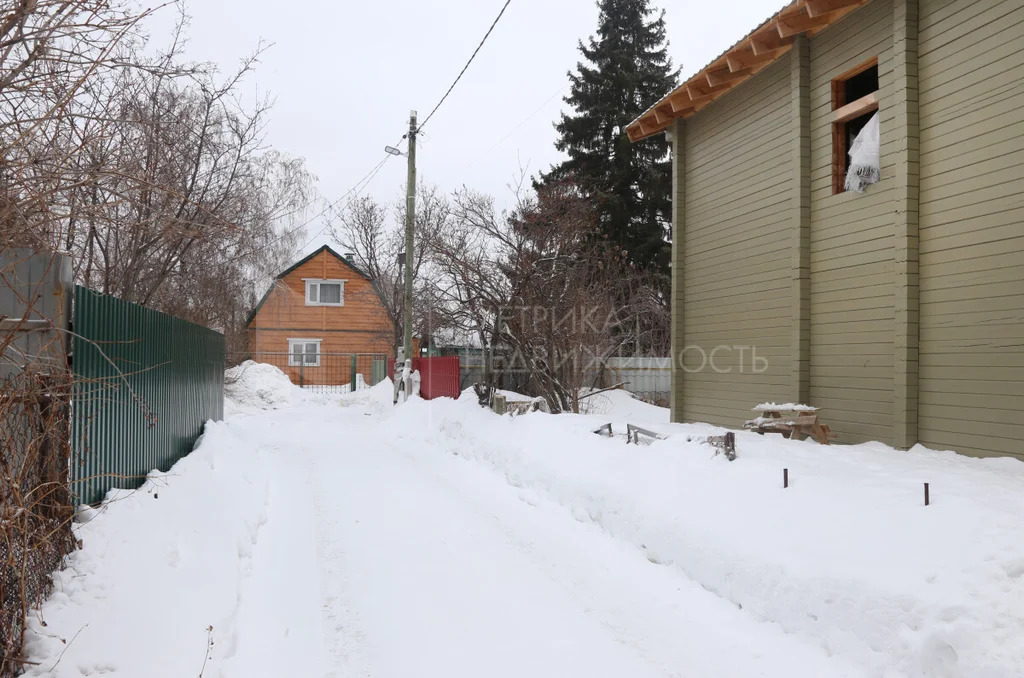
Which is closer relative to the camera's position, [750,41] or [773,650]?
[773,650]

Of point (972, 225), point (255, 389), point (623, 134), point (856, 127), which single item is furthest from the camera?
point (623, 134)

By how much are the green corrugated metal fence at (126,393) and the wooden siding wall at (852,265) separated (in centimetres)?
792

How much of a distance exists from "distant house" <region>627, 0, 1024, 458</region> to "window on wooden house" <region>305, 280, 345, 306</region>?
79.6ft

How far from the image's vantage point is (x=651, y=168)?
27.1m

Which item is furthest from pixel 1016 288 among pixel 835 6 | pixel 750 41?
pixel 750 41

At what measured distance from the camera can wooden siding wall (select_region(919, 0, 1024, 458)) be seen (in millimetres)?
6910

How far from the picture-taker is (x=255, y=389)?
23828mm

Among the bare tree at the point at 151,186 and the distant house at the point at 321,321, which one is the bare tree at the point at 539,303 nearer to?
the bare tree at the point at 151,186

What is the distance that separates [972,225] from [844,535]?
4.26m

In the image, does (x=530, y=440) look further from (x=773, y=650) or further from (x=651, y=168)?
(x=651, y=168)

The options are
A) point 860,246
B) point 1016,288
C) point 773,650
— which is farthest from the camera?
point 860,246

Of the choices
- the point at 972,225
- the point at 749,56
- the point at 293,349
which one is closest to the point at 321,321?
the point at 293,349

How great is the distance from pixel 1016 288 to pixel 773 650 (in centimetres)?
478

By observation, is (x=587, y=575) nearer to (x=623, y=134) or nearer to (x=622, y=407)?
(x=622, y=407)
